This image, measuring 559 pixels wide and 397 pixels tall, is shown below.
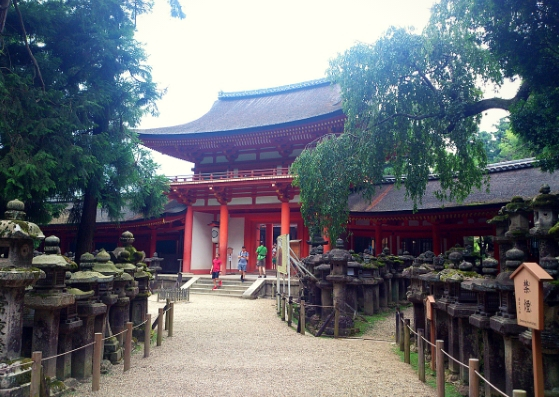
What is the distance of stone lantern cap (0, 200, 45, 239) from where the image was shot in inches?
189

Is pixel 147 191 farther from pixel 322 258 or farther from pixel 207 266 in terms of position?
pixel 207 266

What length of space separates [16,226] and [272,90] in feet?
81.8

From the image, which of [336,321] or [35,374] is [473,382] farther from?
[336,321]

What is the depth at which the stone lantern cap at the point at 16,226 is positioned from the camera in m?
4.79

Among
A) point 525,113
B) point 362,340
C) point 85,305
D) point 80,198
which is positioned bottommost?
point 362,340

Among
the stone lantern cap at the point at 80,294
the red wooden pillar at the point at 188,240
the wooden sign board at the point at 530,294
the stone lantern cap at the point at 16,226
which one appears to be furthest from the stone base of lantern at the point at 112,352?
the red wooden pillar at the point at 188,240

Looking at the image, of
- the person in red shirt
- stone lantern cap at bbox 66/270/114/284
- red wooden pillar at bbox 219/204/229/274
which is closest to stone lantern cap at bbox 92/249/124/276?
stone lantern cap at bbox 66/270/114/284

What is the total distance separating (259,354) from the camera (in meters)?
7.87

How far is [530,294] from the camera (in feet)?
11.5

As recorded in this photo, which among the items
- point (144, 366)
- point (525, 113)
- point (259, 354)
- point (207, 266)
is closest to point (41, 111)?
point (144, 366)

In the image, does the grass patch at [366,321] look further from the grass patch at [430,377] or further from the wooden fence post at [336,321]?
the grass patch at [430,377]

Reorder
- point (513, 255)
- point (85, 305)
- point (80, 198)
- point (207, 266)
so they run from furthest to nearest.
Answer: point (207, 266)
point (80, 198)
point (85, 305)
point (513, 255)

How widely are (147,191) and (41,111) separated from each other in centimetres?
417

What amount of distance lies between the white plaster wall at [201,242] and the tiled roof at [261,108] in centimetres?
463
